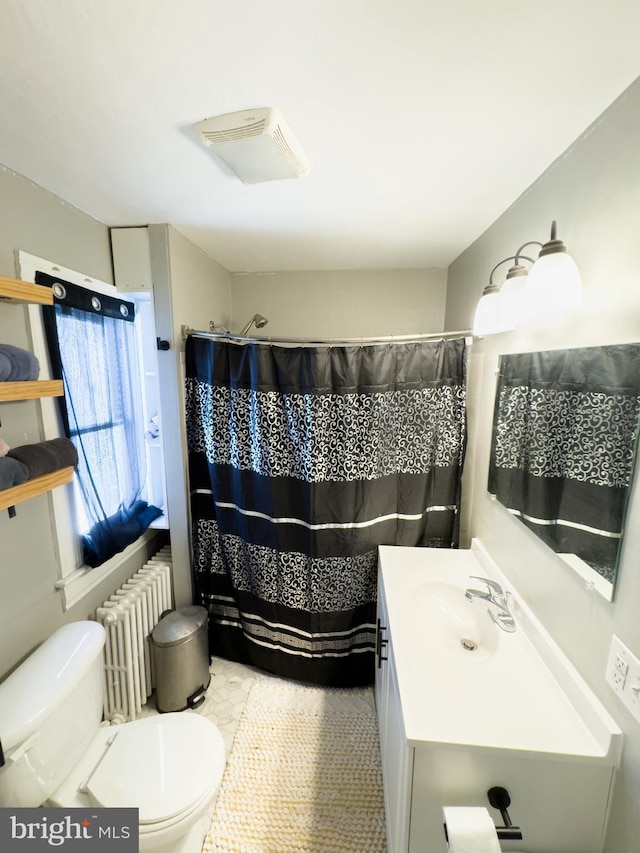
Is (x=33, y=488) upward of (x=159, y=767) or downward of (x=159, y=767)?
upward

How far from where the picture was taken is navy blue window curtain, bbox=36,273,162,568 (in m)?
1.31

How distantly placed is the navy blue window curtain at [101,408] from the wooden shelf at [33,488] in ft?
0.74

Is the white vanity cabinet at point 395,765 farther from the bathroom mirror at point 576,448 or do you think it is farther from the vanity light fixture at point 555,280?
the vanity light fixture at point 555,280

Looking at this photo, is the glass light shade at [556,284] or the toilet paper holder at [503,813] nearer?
the toilet paper holder at [503,813]

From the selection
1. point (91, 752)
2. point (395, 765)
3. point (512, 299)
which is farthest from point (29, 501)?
point (512, 299)

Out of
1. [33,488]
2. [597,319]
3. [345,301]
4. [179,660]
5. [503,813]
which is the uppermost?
[345,301]

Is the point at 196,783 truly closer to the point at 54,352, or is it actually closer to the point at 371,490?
the point at 371,490

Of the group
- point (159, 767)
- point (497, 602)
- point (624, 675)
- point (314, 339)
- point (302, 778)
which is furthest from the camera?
point (314, 339)

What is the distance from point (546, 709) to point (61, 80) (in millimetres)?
2052

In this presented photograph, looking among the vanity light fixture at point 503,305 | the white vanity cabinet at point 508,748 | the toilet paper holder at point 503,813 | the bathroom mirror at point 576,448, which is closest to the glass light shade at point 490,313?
the vanity light fixture at point 503,305

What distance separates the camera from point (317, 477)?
5.47 feet

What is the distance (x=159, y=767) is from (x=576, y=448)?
5.63 ft

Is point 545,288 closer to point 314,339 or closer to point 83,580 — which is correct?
point 314,339

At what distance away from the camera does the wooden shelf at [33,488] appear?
0.94 metres
